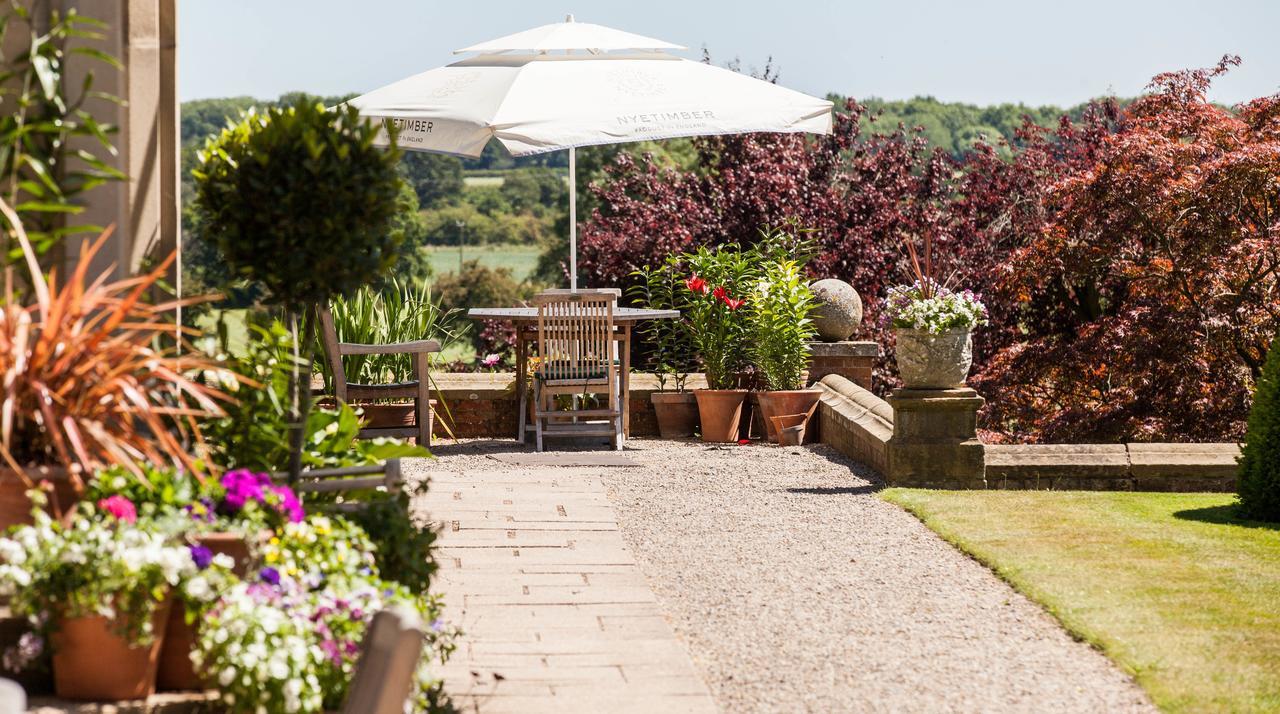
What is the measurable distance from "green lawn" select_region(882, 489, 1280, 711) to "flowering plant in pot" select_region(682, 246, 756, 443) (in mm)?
2100

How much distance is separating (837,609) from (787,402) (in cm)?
408

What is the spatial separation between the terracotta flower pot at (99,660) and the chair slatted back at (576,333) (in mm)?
5206

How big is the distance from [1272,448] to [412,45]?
27825 millimetres

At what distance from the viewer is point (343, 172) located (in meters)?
3.40

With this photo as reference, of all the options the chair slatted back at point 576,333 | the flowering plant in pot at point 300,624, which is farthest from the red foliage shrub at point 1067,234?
the flowering plant in pot at point 300,624

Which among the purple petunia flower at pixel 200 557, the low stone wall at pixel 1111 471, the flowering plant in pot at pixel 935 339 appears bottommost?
the low stone wall at pixel 1111 471

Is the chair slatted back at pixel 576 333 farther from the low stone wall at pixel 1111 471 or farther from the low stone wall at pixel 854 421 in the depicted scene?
the low stone wall at pixel 1111 471

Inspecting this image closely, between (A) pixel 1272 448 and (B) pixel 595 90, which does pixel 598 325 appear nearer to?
(B) pixel 595 90

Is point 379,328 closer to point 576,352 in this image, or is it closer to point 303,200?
point 576,352

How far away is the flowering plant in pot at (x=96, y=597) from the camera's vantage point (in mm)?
2732

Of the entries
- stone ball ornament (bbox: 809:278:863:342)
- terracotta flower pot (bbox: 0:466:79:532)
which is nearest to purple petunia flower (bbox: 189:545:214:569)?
terracotta flower pot (bbox: 0:466:79:532)

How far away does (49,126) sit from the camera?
11.2ft

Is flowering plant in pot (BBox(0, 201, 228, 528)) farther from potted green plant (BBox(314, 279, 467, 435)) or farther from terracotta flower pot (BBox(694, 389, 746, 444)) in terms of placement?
terracotta flower pot (BBox(694, 389, 746, 444))

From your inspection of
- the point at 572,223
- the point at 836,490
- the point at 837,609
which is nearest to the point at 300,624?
the point at 837,609
